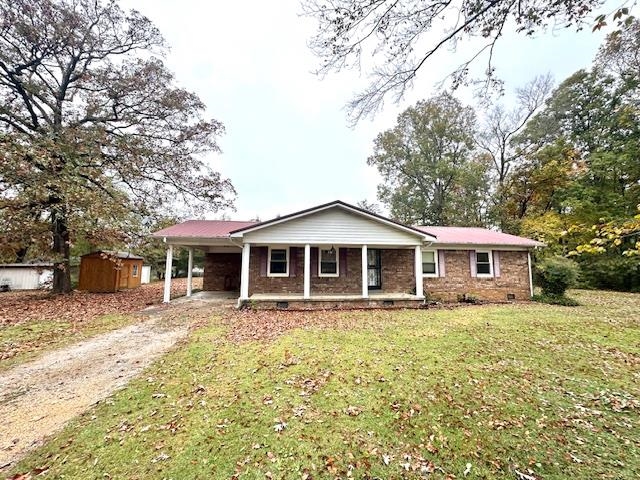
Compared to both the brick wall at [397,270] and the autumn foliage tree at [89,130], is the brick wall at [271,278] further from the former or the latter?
the autumn foliage tree at [89,130]

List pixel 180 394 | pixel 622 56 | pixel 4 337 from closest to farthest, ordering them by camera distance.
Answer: pixel 180 394 → pixel 4 337 → pixel 622 56

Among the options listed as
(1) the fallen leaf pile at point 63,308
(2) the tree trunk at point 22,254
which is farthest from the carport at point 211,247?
(2) the tree trunk at point 22,254

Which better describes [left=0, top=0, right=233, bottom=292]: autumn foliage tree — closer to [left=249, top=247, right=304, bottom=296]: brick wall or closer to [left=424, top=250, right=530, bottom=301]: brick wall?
[left=249, top=247, right=304, bottom=296]: brick wall

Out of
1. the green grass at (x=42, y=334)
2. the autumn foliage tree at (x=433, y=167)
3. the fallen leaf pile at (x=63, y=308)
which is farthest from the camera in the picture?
the autumn foliage tree at (x=433, y=167)

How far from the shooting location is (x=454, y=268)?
44.6 ft

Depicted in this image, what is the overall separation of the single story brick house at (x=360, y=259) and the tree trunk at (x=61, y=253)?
194 inches

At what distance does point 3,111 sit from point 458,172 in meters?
29.2

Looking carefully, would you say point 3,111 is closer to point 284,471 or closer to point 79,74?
point 79,74

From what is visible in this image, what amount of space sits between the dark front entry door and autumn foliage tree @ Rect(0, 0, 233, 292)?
31.9ft

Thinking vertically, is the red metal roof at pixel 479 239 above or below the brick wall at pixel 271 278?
above

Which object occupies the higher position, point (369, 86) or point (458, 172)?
point (458, 172)

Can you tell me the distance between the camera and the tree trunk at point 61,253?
13.2m

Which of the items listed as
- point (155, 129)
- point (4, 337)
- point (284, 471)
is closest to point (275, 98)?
point (155, 129)

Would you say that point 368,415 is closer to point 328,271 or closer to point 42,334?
point 42,334
